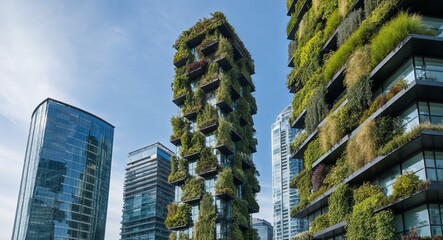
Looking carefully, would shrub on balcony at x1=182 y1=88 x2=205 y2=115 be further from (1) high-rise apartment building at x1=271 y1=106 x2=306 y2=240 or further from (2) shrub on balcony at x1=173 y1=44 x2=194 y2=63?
(1) high-rise apartment building at x1=271 y1=106 x2=306 y2=240

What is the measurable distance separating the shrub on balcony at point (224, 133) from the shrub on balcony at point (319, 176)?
14.4 metres

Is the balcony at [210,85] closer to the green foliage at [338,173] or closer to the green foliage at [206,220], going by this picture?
the green foliage at [206,220]

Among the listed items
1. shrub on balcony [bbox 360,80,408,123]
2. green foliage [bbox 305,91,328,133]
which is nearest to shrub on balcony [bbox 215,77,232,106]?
green foliage [bbox 305,91,328,133]

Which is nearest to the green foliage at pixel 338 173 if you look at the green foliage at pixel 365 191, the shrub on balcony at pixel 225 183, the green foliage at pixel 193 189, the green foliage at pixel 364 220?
the green foliage at pixel 365 191

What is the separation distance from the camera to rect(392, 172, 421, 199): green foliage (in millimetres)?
20648

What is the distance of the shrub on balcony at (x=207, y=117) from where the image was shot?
45500mm

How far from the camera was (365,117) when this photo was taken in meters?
25.4

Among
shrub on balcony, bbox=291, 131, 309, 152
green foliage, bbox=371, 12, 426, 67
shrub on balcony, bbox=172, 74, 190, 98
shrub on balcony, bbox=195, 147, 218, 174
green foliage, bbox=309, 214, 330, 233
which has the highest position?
shrub on balcony, bbox=172, 74, 190, 98

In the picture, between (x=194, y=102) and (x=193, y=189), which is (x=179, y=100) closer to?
(x=194, y=102)

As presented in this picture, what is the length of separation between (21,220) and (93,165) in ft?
71.8

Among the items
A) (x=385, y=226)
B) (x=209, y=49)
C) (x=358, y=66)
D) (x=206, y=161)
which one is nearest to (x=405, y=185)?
(x=385, y=226)

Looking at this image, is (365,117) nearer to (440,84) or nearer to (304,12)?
(440,84)

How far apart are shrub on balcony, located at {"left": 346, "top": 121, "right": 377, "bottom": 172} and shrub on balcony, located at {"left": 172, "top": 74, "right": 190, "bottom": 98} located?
26.5 m

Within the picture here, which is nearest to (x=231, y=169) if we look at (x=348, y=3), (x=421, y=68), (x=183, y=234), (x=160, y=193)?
(x=183, y=234)
